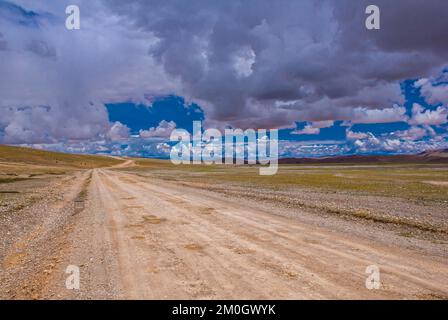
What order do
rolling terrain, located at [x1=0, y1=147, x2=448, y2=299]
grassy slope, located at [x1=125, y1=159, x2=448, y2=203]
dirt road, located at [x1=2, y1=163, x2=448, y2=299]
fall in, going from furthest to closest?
grassy slope, located at [x1=125, y1=159, x2=448, y2=203], rolling terrain, located at [x1=0, y1=147, x2=448, y2=299], dirt road, located at [x1=2, y1=163, x2=448, y2=299]

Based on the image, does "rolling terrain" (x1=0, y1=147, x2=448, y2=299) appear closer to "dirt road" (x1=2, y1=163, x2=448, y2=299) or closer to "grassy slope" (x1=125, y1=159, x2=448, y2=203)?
"dirt road" (x1=2, y1=163, x2=448, y2=299)

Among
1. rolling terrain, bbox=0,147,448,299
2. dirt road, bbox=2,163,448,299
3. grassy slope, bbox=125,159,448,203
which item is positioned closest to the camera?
dirt road, bbox=2,163,448,299

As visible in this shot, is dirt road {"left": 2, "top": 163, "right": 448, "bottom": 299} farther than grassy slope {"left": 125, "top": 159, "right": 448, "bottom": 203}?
No

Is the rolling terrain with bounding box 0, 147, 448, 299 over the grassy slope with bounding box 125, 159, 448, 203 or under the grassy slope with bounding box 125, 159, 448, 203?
over

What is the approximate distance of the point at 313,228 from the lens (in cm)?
1647

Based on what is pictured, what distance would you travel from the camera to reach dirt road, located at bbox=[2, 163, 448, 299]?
26.7ft

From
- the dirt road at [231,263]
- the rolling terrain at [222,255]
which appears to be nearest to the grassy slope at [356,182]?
the rolling terrain at [222,255]

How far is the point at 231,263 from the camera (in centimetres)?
1045

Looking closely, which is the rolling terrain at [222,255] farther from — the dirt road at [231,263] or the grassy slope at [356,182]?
the grassy slope at [356,182]

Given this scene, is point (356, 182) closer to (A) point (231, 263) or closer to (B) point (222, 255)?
(B) point (222, 255)

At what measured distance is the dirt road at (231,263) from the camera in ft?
26.7

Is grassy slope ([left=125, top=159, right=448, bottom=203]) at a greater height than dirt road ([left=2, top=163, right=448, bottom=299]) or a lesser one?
lesser

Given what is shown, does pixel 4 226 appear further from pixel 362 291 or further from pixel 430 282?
pixel 430 282

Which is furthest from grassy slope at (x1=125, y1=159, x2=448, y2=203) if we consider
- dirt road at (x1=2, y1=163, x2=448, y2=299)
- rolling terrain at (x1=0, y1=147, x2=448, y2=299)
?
dirt road at (x1=2, y1=163, x2=448, y2=299)
